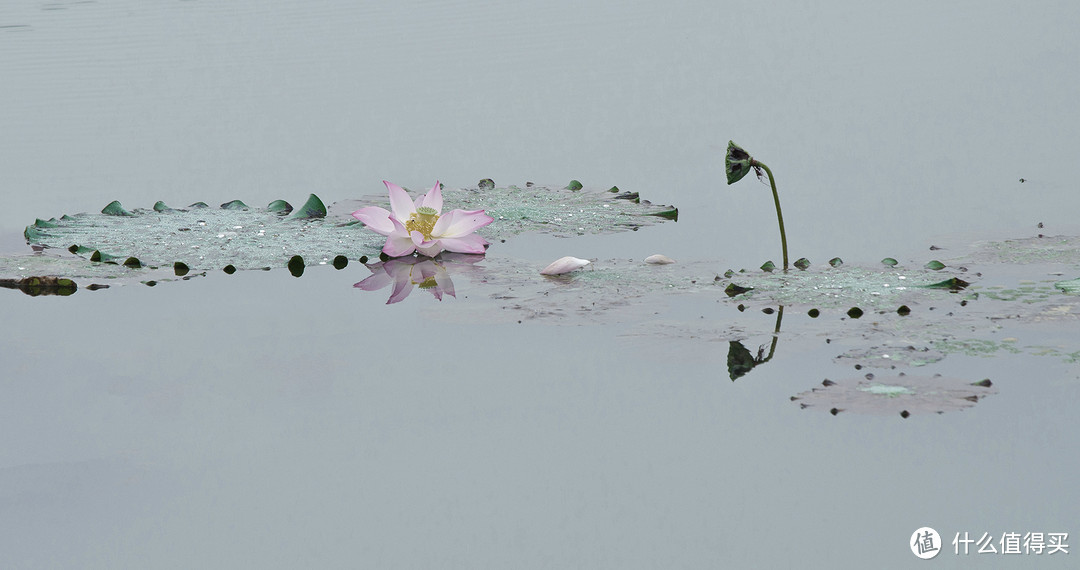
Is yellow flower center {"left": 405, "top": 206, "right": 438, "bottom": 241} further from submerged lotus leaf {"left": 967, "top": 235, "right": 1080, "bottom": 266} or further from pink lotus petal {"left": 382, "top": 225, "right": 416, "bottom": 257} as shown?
submerged lotus leaf {"left": 967, "top": 235, "right": 1080, "bottom": 266}

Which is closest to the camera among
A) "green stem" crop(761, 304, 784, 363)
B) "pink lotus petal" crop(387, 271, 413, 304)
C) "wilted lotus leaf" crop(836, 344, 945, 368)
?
"wilted lotus leaf" crop(836, 344, 945, 368)

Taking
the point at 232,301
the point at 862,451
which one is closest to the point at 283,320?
the point at 232,301

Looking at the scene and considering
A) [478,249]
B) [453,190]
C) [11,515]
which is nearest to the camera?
[11,515]

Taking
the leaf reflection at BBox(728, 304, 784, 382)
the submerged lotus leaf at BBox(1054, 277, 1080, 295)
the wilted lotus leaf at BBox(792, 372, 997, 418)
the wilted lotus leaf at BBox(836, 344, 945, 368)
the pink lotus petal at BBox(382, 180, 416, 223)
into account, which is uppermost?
the pink lotus petal at BBox(382, 180, 416, 223)

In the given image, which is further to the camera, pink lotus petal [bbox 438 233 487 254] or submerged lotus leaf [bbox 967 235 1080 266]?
pink lotus petal [bbox 438 233 487 254]

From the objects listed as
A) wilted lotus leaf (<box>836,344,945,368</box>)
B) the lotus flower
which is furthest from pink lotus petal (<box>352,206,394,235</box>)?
wilted lotus leaf (<box>836,344,945,368</box>)

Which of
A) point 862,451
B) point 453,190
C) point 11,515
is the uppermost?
point 453,190

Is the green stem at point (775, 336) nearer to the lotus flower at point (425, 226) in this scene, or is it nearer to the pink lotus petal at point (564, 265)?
the pink lotus petal at point (564, 265)

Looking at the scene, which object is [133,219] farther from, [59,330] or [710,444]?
[710,444]
